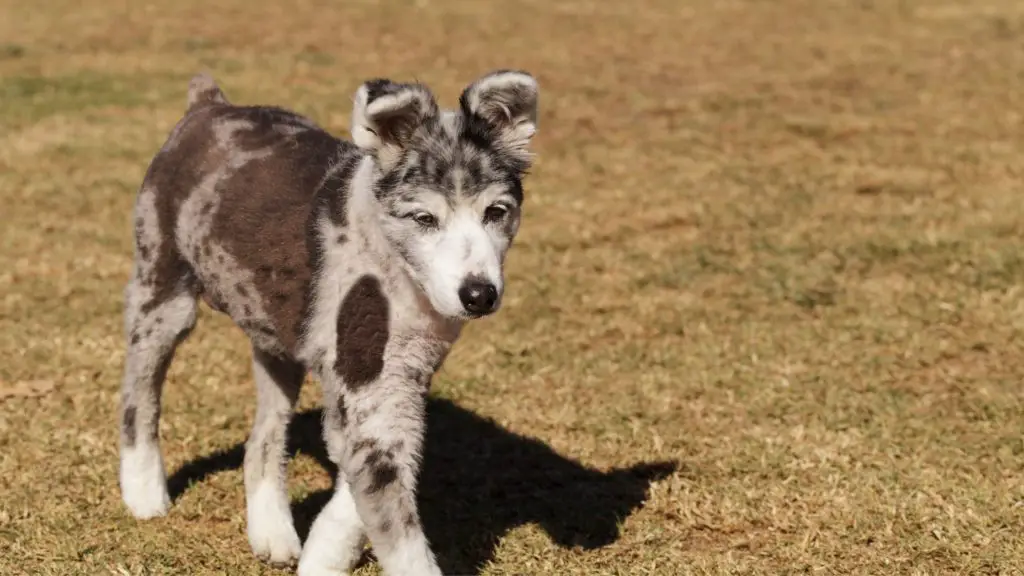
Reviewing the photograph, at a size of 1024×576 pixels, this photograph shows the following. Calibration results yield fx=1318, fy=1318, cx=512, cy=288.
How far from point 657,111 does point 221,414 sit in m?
10.9

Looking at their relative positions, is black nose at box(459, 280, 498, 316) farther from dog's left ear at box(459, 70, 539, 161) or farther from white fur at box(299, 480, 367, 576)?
white fur at box(299, 480, 367, 576)

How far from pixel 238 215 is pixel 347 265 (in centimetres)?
94

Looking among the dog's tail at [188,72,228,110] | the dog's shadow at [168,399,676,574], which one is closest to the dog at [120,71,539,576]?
the dog's tail at [188,72,228,110]

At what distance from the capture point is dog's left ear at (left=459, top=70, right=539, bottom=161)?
6.35 m

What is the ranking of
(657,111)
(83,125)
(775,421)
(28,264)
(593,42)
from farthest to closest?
(593,42)
(657,111)
(83,125)
(28,264)
(775,421)

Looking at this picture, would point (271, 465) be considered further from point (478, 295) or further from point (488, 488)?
point (478, 295)

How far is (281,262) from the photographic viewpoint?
6922 mm

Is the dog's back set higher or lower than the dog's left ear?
lower

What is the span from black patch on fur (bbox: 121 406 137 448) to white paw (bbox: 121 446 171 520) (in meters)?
0.05

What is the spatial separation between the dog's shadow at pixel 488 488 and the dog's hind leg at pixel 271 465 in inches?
12.5

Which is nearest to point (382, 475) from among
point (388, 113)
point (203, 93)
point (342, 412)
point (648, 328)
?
point (342, 412)

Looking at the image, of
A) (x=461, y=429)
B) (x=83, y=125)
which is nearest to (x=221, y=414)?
(x=461, y=429)

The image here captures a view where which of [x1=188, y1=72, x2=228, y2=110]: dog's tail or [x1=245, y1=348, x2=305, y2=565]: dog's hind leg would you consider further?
[x1=188, y1=72, x2=228, y2=110]: dog's tail

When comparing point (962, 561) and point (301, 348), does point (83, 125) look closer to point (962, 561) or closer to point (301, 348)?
point (301, 348)
